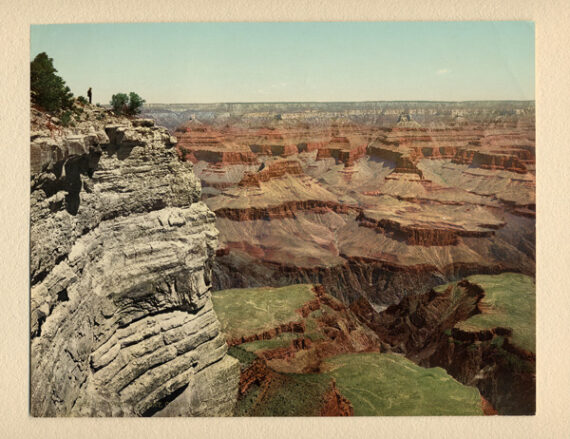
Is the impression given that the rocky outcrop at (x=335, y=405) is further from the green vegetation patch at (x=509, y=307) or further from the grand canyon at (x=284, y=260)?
the green vegetation patch at (x=509, y=307)

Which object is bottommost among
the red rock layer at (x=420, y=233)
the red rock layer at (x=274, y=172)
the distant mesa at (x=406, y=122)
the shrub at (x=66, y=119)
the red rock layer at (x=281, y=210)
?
the red rock layer at (x=420, y=233)

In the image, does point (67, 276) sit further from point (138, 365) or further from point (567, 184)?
point (567, 184)

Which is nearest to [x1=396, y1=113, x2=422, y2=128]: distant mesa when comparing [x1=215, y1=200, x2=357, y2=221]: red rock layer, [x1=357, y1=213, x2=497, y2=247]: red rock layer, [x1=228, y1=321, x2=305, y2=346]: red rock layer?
[x1=357, y1=213, x2=497, y2=247]: red rock layer

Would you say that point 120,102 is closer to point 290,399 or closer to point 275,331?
point 290,399

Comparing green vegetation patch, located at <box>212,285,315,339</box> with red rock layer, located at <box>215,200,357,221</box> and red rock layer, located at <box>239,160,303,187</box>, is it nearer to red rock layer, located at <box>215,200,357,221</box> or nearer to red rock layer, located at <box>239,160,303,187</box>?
red rock layer, located at <box>215,200,357,221</box>

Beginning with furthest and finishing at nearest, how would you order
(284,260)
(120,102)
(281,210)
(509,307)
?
(284,260)
(281,210)
(509,307)
(120,102)

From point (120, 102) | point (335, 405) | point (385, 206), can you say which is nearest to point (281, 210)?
point (385, 206)

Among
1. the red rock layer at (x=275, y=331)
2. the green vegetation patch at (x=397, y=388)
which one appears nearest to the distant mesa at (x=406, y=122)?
the green vegetation patch at (x=397, y=388)
